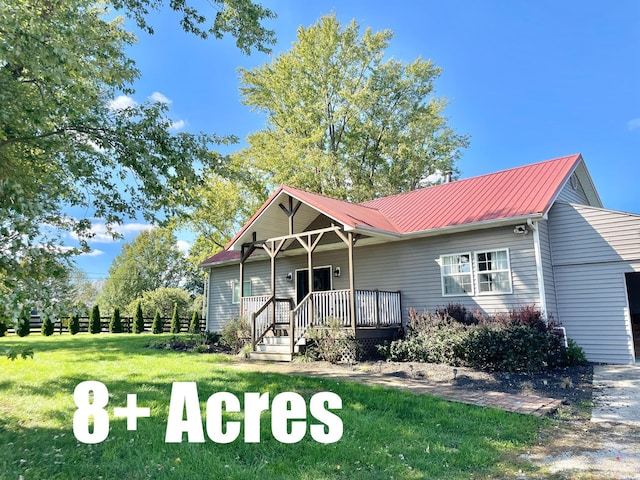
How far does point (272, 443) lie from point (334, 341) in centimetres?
654

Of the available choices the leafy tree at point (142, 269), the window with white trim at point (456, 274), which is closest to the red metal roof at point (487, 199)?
the window with white trim at point (456, 274)

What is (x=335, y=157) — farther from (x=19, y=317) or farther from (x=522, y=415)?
(x=19, y=317)

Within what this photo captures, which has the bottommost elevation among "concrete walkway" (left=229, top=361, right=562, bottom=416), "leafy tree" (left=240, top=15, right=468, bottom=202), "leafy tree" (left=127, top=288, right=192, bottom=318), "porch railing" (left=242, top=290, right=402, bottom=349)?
"concrete walkway" (left=229, top=361, right=562, bottom=416)

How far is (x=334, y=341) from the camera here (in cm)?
1106

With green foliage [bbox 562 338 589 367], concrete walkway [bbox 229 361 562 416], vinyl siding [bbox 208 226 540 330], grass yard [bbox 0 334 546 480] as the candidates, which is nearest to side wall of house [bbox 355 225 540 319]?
vinyl siding [bbox 208 226 540 330]

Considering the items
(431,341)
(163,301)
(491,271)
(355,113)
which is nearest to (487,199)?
(491,271)

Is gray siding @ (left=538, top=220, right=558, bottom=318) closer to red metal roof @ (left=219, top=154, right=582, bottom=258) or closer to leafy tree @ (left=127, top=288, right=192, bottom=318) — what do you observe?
red metal roof @ (left=219, top=154, right=582, bottom=258)

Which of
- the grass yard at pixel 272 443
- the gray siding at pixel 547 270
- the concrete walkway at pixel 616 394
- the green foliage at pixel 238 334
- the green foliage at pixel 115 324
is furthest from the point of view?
the green foliage at pixel 115 324

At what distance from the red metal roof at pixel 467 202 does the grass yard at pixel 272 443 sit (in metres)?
5.75

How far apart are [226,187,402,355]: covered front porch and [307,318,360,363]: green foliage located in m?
0.19

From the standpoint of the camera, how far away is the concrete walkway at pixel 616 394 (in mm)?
6052

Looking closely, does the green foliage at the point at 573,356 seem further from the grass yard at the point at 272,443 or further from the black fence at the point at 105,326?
the black fence at the point at 105,326

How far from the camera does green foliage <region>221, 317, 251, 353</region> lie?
1368cm

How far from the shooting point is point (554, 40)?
17.2 metres
